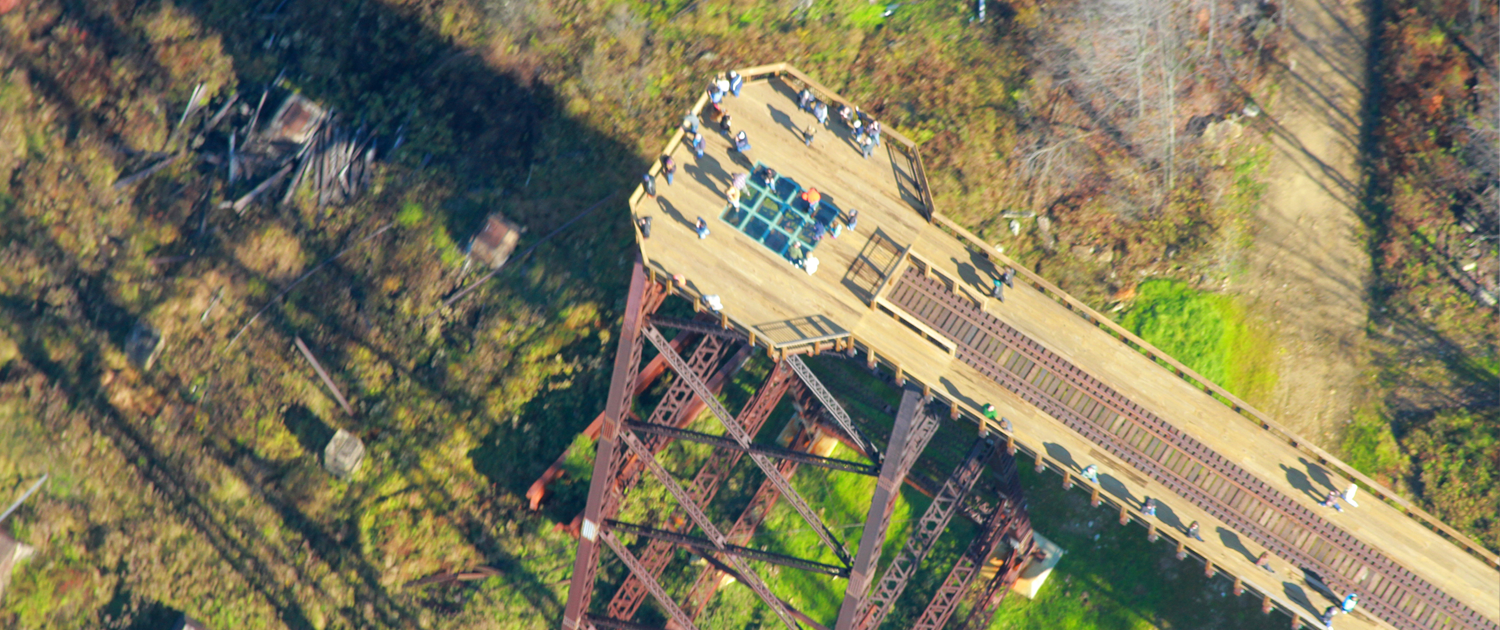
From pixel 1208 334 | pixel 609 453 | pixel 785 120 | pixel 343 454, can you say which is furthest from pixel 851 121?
pixel 343 454

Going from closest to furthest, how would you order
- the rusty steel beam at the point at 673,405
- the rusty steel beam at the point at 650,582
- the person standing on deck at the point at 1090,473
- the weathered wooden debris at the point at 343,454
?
1. the person standing on deck at the point at 1090,473
2. the rusty steel beam at the point at 650,582
3. the rusty steel beam at the point at 673,405
4. the weathered wooden debris at the point at 343,454

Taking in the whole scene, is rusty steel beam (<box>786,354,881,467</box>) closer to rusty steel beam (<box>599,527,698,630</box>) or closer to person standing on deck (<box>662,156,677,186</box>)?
person standing on deck (<box>662,156,677,186</box>)

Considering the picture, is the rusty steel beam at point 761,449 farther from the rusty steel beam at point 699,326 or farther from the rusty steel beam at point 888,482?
the rusty steel beam at point 699,326

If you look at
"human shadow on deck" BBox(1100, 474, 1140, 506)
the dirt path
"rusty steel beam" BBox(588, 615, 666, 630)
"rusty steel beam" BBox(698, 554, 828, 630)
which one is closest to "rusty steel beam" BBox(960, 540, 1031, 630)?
"rusty steel beam" BBox(698, 554, 828, 630)

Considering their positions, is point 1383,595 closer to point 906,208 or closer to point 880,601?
point 880,601

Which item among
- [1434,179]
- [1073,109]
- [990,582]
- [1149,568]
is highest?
[1434,179]

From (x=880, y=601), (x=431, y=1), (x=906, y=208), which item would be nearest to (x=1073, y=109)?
(x=906, y=208)

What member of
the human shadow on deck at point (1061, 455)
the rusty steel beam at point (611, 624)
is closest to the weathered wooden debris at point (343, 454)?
the rusty steel beam at point (611, 624)

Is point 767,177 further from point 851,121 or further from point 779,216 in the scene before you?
point 851,121
